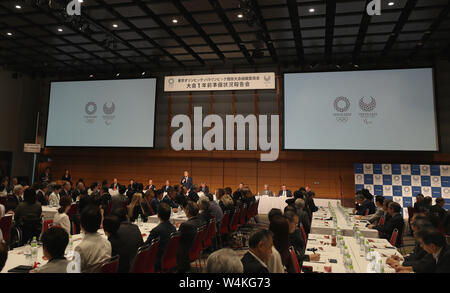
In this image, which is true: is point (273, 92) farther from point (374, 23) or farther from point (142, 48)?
point (142, 48)

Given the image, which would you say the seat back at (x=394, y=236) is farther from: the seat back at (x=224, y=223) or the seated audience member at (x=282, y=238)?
the seat back at (x=224, y=223)

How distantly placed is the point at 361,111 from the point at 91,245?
11158 millimetres

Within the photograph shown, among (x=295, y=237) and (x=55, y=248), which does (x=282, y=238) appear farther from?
(x=55, y=248)

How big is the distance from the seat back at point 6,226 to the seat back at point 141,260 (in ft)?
10.3

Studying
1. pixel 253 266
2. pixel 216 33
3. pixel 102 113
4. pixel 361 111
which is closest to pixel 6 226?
pixel 253 266

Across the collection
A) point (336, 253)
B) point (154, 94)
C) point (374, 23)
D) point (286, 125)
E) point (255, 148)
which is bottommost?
point (336, 253)

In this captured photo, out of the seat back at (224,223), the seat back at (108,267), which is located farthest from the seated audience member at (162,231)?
the seat back at (224,223)

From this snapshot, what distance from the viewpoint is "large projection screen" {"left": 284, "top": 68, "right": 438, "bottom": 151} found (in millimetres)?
11125

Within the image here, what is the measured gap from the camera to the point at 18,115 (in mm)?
15305

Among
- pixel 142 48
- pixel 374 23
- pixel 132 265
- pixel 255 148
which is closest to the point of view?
pixel 132 265

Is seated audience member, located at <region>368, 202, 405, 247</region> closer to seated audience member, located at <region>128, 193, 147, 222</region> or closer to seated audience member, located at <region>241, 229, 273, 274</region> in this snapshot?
seated audience member, located at <region>241, 229, 273, 274</region>
